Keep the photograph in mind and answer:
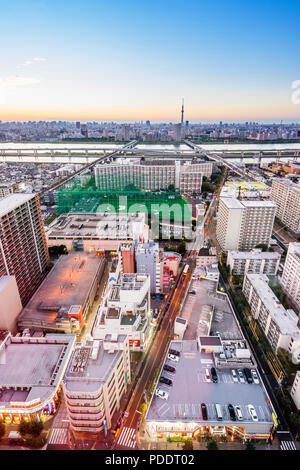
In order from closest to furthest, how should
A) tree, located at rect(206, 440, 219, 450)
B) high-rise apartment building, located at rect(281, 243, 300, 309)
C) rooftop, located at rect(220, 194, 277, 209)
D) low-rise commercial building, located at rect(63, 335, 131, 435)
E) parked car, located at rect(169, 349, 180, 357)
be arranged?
tree, located at rect(206, 440, 219, 450), low-rise commercial building, located at rect(63, 335, 131, 435), parked car, located at rect(169, 349, 180, 357), high-rise apartment building, located at rect(281, 243, 300, 309), rooftop, located at rect(220, 194, 277, 209)

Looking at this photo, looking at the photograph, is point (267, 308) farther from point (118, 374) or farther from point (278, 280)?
point (118, 374)

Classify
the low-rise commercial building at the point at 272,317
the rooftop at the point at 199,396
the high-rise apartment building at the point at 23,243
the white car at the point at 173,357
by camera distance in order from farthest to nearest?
the high-rise apartment building at the point at 23,243, the low-rise commercial building at the point at 272,317, the white car at the point at 173,357, the rooftop at the point at 199,396

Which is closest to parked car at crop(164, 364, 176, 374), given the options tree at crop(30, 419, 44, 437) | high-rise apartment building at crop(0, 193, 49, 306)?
tree at crop(30, 419, 44, 437)

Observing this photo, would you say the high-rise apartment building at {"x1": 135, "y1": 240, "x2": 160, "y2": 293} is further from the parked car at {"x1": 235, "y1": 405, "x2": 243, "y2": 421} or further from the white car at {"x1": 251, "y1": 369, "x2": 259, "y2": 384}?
the parked car at {"x1": 235, "y1": 405, "x2": 243, "y2": 421}

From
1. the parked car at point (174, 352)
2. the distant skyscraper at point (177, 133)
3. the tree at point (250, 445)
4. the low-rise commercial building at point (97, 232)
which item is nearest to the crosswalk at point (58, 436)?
the parked car at point (174, 352)

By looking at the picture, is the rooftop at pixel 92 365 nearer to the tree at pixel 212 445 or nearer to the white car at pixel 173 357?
the white car at pixel 173 357

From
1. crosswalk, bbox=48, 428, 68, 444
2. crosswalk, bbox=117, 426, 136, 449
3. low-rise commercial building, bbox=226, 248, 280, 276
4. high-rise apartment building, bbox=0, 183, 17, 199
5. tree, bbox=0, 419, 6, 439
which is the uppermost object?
high-rise apartment building, bbox=0, 183, 17, 199
